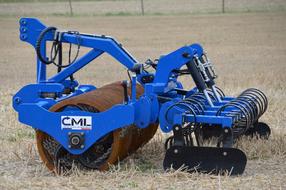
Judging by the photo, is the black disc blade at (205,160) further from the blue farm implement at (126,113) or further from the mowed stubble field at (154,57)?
the mowed stubble field at (154,57)

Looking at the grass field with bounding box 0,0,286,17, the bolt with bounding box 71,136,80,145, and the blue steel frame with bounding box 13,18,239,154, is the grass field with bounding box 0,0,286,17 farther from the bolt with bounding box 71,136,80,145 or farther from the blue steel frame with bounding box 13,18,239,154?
the bolt with bounding box 71,136,80,145

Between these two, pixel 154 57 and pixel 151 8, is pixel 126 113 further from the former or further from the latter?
pixel 151 8

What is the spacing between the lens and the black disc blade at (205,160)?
6.93 meters

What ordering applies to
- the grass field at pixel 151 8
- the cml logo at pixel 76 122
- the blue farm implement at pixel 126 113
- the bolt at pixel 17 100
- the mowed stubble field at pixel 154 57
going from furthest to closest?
the grass field at pixel 151 8 → the bolt at pixel 17 100 → the cml logo at pixel 76 122 → the blue farm implement at pixel 126 113 → the mowed stubble field at pixel 154 57

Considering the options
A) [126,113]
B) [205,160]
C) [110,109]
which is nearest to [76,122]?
[110,109]

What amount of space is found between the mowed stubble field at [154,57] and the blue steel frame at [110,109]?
0.47m

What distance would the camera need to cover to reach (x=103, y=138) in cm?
743

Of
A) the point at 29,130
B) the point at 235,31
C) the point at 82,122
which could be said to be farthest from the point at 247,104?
the point at 235,31

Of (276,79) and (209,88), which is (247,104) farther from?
(276,79)

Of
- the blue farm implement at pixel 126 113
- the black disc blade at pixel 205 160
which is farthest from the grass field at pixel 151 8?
the black disc blade at pixel 205 160

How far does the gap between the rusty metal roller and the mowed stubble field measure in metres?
0.14

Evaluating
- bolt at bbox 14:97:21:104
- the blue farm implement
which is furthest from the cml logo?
bolt at bbox 14:97:21:104

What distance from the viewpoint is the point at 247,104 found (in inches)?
305

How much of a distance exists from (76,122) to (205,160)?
1.30 metres
